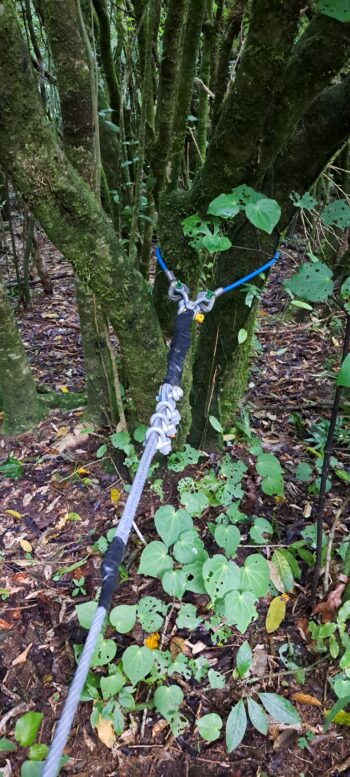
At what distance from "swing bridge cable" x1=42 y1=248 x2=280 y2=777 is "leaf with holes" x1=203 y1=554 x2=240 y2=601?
491 millimetres

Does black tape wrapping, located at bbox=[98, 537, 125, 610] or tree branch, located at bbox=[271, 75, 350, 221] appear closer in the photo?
black tape wrapping, located at bbox=[98, 537, 125, 610]

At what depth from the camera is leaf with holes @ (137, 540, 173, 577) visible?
1.50 m

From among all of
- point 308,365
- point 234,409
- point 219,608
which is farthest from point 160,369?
point 308,365

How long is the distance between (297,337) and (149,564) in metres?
2.32

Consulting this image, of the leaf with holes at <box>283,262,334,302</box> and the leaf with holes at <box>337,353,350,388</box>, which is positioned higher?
the leaf with holes at <box>283,262,334,302</box>

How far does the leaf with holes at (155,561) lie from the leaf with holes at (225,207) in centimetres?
103

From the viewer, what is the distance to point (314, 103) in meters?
1.30

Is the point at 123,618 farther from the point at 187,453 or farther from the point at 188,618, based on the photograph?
the point at 187,453

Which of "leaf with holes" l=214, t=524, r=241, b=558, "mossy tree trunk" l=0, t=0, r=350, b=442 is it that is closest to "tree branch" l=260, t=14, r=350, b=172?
"mossy tree trunk" l=0, t=0, r=350, b=442

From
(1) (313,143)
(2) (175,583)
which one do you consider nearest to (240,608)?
(2) (175,583)

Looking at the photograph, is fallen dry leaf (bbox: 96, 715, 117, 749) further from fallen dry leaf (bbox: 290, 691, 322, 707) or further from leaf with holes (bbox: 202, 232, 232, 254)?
leaf with holes (bbox: 202, 232, 232, 254)

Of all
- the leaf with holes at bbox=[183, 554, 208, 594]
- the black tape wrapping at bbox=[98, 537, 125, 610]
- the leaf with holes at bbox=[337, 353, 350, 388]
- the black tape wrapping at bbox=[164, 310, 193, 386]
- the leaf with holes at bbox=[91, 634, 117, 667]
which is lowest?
the leaf with holes at bbox=[91, 634, 117, 667]

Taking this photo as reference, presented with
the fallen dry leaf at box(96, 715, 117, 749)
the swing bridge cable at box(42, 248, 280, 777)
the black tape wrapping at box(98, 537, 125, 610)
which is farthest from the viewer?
the fallen dry leaf at box(96, 715, 117, 749)

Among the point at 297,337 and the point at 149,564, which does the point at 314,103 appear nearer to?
the point at 149,564
